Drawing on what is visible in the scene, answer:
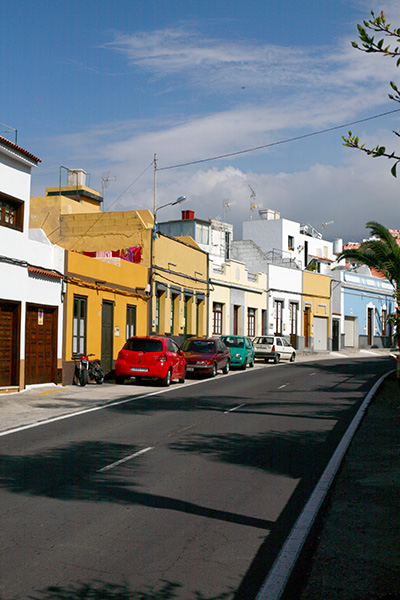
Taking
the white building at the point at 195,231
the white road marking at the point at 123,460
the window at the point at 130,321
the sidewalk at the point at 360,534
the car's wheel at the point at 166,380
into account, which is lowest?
the sidewalk at the point at 360,534

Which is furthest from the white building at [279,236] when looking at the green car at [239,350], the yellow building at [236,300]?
the green car at [239,350]

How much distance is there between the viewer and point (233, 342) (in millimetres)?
35406

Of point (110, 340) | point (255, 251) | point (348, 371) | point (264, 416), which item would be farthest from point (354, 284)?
point (264, 416)

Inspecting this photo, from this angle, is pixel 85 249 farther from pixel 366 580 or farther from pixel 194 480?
pixel 366 580

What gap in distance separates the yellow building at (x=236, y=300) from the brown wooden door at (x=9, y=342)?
22.8 meters

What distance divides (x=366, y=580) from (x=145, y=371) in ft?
61.9

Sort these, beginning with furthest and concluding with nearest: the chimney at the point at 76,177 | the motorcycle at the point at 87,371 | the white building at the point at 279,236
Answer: the white building at the point at 279,236 < the chimney at the point at 76,177 < the motorcycle at the point at 87,371

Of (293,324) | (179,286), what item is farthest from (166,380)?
(293,324)

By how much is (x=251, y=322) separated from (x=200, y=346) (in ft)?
63.4

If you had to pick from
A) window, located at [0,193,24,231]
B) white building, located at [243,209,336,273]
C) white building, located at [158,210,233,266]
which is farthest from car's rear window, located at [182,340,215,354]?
white building, located at [243,209,336,273]

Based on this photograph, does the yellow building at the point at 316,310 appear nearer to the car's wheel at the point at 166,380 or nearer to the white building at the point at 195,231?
the white building at the point at 195,231

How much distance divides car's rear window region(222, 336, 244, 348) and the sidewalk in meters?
22.9

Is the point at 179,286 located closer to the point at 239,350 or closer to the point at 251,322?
the point at 239,350

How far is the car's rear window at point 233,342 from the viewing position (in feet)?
115
